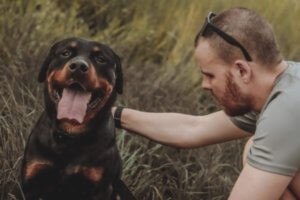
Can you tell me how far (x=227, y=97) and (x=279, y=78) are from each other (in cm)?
29

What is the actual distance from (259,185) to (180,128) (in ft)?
4.21

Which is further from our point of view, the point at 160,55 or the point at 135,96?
the point at 160,55

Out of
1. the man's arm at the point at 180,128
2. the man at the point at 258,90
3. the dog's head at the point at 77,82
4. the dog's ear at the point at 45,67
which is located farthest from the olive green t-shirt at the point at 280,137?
the dog's ear at the point at 45,67

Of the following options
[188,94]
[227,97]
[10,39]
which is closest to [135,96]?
[188,94]

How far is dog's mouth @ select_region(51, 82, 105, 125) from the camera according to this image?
4082mm

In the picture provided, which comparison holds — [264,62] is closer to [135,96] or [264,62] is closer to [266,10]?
[135,96]

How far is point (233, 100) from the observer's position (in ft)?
13.3

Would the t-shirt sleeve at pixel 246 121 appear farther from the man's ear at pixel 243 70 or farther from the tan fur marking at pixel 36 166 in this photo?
the tan fur marking at pixel 36 166

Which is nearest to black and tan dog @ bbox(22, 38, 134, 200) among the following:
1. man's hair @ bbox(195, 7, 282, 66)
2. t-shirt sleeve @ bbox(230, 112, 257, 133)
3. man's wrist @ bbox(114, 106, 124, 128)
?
man's wrist @ bbox(114, 106, 124, 128)

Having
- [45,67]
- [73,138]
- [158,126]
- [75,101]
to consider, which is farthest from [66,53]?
[158,126]

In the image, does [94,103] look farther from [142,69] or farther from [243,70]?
→ [142,69]

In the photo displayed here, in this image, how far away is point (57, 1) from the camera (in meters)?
7.07

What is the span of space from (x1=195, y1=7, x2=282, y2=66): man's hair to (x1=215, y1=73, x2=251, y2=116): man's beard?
0.44 feet

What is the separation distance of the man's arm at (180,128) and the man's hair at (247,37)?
3.00 ft
